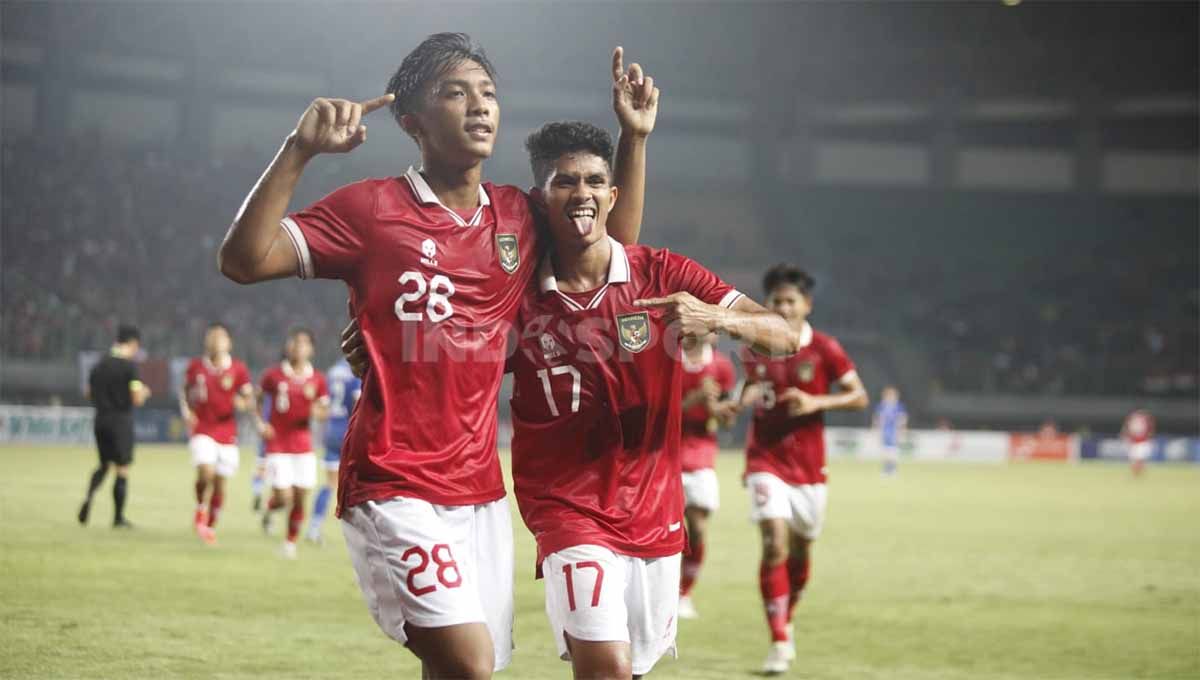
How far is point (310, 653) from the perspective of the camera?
8.16 meters

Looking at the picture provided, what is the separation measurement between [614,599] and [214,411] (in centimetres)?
1098

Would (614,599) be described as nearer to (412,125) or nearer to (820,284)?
(412,125)

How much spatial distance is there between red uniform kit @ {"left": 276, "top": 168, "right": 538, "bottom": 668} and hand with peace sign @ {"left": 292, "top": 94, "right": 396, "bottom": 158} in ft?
0.90

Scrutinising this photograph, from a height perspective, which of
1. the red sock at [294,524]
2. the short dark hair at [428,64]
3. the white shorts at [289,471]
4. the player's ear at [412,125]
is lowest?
the red sock at [294,524]

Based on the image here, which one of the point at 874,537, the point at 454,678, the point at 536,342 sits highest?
the point at 536,342

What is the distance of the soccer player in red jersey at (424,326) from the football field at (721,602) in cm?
380

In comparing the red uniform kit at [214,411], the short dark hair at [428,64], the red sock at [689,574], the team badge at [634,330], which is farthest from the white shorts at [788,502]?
the red uniform kit at [214,411]

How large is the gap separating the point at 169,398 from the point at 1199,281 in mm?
36252

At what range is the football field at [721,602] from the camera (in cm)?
808

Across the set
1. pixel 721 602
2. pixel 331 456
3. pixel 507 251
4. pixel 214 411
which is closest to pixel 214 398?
pixel 214 411

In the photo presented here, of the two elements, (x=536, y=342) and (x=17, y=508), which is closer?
(x=536, y=342)

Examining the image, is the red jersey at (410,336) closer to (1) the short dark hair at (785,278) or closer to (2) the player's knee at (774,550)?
(2) the player's knee at (774,550)

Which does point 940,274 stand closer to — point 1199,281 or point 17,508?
point 1199,281

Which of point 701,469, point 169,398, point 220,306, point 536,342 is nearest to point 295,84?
point 220,306
